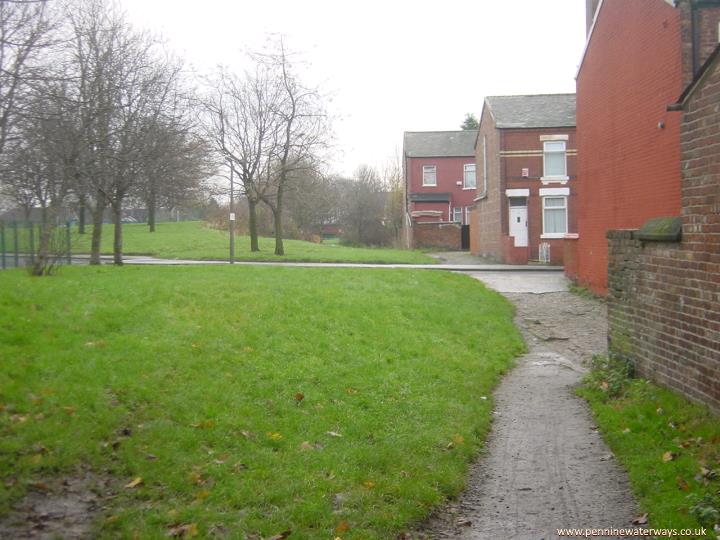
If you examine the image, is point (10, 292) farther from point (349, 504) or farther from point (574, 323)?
point (574, 323)

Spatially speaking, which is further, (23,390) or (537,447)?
(537,447)

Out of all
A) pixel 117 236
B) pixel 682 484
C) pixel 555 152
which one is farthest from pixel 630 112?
pixel 555 152

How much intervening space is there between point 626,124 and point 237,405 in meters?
15.4

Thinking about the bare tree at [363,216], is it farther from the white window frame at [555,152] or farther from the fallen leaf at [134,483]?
the fallen leaf at [134,483]

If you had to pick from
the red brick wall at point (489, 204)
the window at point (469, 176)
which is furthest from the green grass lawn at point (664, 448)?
the window at point (469, 176)

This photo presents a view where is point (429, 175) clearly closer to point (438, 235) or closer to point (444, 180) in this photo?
point (444, 180)

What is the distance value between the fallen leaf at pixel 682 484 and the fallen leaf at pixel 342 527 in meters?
2.70

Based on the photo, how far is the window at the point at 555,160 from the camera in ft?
120

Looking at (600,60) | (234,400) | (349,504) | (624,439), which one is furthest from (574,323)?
(349,504)

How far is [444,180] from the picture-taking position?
56.1 meters

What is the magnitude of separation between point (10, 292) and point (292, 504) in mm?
7140

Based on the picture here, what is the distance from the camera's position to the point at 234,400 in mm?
7922

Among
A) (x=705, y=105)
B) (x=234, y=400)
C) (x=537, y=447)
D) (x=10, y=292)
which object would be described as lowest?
(x=537, y=447)

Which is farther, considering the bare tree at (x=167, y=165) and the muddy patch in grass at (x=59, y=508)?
the bare tree at (x=167, y=165)
